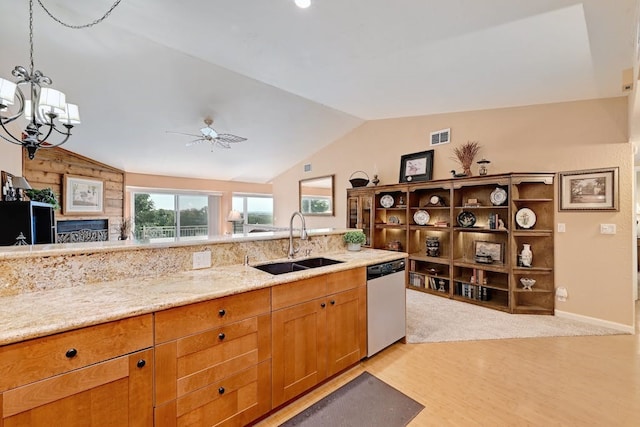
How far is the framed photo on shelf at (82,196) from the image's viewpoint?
535 cm

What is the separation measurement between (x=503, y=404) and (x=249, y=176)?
23.2ft

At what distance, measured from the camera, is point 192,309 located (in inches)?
55.7

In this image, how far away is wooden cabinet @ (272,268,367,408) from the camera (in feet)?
5.84

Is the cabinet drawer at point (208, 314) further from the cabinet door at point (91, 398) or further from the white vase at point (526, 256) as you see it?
the white vase at point (526, 256)

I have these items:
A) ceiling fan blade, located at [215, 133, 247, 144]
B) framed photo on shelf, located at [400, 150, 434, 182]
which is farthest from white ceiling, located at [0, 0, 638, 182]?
framed photo on shelf, located at [400, 150, 434, 182]

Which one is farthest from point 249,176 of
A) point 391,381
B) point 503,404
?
point 503,404

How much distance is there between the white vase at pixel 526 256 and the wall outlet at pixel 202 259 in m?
3.84

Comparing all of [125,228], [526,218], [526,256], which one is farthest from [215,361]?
[125,228]

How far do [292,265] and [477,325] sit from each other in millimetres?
2369

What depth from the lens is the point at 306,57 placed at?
9.70 feet

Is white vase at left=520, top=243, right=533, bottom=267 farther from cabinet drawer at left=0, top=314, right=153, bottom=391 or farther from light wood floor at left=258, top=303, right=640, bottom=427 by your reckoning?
cabinet drawer at left=0, top=314, right=153, bottom=391

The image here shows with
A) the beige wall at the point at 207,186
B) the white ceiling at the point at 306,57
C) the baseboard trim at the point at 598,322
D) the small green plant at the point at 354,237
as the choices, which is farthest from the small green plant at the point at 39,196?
the baseboard trim at the point at 598,322

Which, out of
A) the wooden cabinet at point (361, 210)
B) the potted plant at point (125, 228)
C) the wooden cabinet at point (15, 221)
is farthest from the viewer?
the potted plant at point (125, 228)

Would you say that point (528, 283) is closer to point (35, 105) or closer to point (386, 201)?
point (386, 201)
